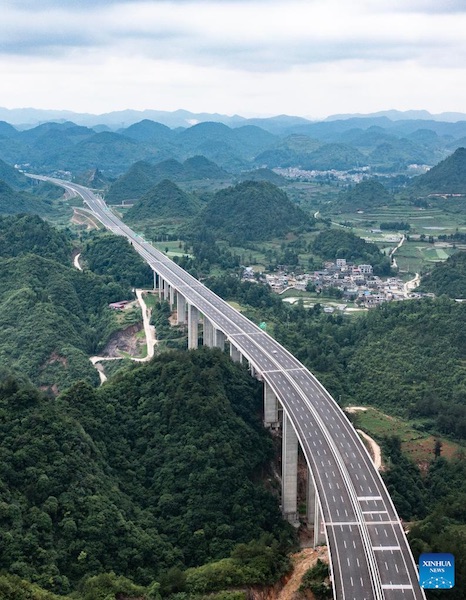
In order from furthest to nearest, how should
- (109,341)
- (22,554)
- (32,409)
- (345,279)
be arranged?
(345,279) → (109,341) → (32,409) → (22,554)

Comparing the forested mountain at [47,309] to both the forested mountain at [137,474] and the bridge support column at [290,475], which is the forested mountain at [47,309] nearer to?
the forested mountain at [137,474]

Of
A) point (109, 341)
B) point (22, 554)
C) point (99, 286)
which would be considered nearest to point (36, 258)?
point (99, 286)

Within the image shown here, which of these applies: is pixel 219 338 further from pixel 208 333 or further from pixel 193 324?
pixel 193 324

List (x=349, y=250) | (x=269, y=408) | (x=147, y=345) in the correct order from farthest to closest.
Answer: (x=349, y=250), (x=147, y=345), (x=269, y=408)

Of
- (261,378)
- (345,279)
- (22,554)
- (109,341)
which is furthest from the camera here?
(345,279)

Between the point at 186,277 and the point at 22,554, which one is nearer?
the point at 22,554

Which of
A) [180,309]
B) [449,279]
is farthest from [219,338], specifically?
[449,279]

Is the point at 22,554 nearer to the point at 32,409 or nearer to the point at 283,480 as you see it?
the point at 32,409

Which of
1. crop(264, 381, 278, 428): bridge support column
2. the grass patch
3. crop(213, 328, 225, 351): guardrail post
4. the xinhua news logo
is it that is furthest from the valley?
crop(213, 328, 225, 351): guardrail post
